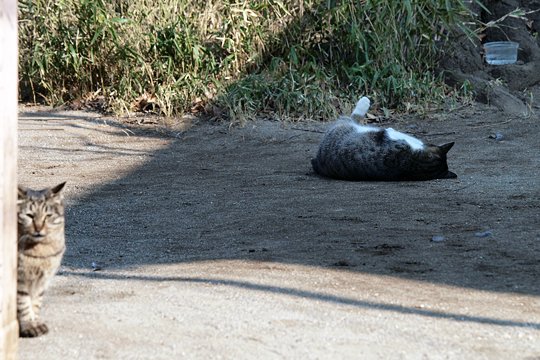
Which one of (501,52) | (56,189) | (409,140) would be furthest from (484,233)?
(501,52)

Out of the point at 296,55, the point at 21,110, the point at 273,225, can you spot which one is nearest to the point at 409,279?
the point at 273,225

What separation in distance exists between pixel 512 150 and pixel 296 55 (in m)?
3.09

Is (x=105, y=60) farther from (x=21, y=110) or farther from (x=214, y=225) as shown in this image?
(x=214, y=225)

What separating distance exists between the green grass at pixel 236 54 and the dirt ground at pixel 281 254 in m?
1.11

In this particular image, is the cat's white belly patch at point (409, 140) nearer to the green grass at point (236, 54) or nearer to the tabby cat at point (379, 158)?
the tabby cat at point (379, 158)

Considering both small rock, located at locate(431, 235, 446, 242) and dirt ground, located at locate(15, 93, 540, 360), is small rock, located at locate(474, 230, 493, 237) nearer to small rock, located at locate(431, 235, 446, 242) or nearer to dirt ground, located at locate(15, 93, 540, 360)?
dirt ground, located at locate(15, 93, 540, 360)

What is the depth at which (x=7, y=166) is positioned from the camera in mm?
2990

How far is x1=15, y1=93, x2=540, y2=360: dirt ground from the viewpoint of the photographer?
349cm

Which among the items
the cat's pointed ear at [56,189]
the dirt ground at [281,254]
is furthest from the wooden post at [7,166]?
the cat's pointed ear at [56,189]

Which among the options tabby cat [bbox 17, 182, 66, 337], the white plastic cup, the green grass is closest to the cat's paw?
tabby cat [bbox 17, 182, 66, 337]

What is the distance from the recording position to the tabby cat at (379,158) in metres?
7.27

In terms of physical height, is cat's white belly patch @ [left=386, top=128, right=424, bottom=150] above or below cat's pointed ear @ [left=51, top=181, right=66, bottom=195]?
below

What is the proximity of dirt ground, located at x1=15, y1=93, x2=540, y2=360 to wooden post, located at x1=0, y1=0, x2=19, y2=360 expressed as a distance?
334mm

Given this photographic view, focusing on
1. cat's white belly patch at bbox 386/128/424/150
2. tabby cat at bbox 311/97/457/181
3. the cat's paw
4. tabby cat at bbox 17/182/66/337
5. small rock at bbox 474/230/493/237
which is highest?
tabby cat at bbox 17/182/66/337
